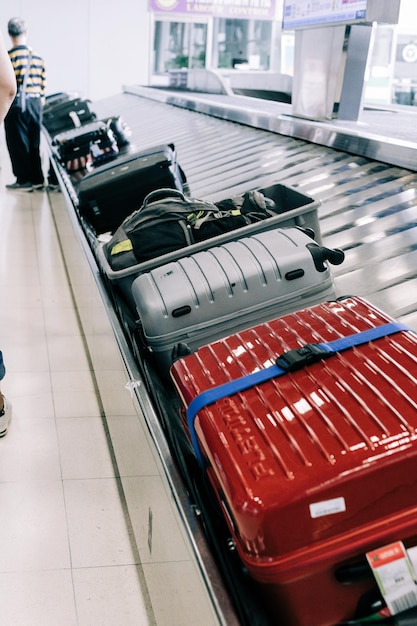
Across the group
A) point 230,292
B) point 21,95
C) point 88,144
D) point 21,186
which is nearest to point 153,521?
point 230,292

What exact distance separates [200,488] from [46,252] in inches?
190

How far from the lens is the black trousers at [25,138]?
8320mm

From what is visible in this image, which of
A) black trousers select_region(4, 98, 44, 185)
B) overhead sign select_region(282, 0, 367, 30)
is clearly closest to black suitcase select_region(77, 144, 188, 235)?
overhead sign select_region(282, 0, 367, 30)

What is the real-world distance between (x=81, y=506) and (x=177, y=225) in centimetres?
109

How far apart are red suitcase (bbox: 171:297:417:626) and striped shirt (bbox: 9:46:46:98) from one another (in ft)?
24.9

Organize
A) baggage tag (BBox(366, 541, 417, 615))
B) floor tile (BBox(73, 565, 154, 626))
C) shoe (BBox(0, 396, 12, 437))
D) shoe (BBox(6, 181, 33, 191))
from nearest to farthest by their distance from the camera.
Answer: baggage tag (BBox(366, 541, 417, 615)) → floor tile (BBox(73, 565, 154, 626)) → shoe (BBox(0, 396, 12, 437)) → shoe (BBox(6, 181, 33, 191))

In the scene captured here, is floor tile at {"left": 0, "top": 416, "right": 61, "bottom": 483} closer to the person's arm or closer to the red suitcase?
the person's arm

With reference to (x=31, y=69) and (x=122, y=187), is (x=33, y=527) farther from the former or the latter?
(x=31, y=69)

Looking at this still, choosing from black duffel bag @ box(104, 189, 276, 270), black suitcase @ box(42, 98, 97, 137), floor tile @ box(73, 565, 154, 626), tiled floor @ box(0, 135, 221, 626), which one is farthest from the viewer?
black suitcase @ box(42, 98, 97, 137)

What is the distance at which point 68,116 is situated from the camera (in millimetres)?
8578

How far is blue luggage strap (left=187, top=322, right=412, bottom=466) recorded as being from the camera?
1.37m

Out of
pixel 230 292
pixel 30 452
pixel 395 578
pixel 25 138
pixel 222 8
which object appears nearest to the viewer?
pixel 395 578

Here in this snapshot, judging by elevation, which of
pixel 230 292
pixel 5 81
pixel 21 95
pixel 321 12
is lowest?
pixel 21 95

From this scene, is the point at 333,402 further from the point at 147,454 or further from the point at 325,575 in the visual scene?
the point at 147,454
